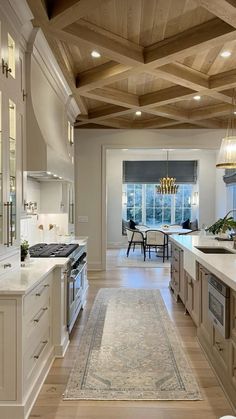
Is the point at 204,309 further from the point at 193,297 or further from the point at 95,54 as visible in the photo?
the point at 95,54

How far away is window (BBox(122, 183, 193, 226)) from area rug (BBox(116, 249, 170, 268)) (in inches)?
101

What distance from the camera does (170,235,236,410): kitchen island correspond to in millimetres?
2549

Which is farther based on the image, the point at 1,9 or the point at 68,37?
the point at 68,37

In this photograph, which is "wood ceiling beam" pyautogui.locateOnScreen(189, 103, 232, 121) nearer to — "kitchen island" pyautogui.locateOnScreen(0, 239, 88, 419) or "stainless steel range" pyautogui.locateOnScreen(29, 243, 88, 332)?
"stainless steel range" pyautogui.locateOnScreen(29, 243, 88, 332)

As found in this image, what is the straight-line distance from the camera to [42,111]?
3818mm

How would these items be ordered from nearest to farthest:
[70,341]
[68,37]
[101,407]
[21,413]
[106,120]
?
[21,413] < [101,407] < [68,37] < [70,341] < [106,120]

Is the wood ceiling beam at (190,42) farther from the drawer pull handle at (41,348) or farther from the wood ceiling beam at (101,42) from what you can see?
the drawer pull handle at (41,348)

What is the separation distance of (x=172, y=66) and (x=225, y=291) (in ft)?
10.4

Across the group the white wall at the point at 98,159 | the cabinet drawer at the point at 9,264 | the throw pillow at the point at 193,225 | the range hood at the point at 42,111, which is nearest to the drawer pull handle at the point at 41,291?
the cabinet drawer at the point at 9,264

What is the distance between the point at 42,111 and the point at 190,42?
5.65ft

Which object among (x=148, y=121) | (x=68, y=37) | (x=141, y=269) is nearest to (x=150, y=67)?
(x=68, y=37)

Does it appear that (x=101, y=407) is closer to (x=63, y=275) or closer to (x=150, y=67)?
(x=63, y=275)

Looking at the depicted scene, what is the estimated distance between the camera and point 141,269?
798 cm

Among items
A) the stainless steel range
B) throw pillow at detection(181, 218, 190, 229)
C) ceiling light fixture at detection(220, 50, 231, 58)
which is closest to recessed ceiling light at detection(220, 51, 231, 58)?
ceiling light fixture at detection(220, 50, 231, 58)
